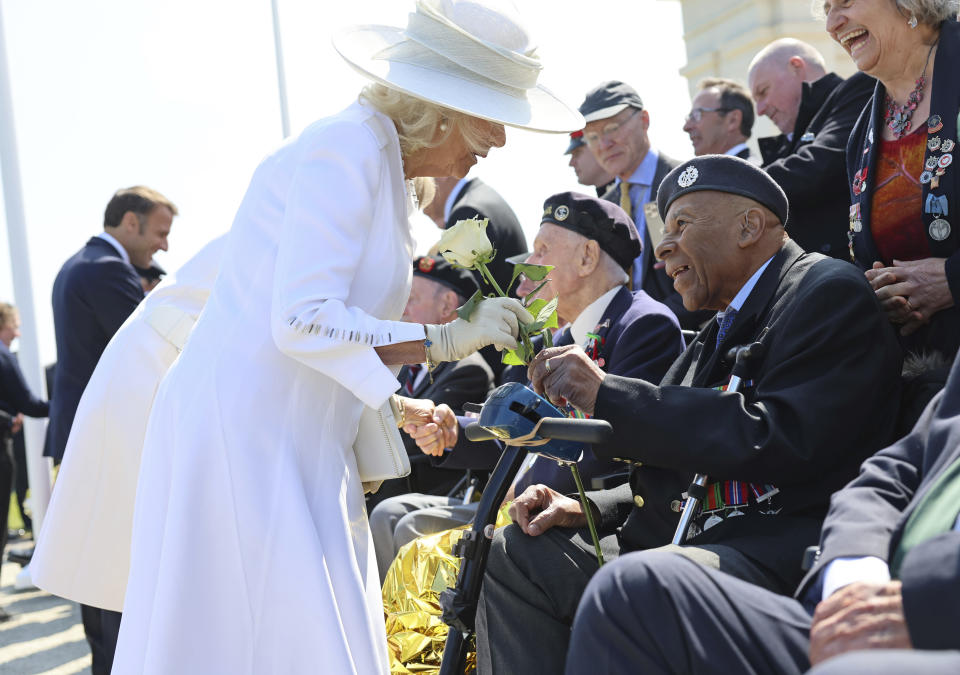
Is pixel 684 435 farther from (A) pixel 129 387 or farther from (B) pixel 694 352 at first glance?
(A) pixel 129 387

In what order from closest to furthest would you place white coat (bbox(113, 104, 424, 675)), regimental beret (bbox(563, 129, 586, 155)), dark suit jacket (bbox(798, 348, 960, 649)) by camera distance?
dark suit jacket (bbox(798, 348, 960, 649)) < white coat (bbox(113, 104, 424, 675)) < regimental beret (bbox(563, 129, 586, 155))

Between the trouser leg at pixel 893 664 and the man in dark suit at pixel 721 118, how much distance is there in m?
4.74

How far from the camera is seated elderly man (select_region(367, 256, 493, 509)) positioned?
16.3 ft

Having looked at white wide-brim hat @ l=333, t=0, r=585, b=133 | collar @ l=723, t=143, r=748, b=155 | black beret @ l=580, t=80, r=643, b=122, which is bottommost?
collar @ l=723, t=143, r=748, b=155

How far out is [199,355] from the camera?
255 centimetres

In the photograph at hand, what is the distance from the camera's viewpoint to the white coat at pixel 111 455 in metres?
3.75

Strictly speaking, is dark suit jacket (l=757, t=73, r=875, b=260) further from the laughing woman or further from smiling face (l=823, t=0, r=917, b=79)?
smiling face (l=823, t=0, r=917, b=79)

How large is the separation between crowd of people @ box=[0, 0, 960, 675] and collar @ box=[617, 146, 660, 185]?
2175mm

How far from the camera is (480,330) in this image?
→ 103 inches

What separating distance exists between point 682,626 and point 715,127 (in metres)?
4.46

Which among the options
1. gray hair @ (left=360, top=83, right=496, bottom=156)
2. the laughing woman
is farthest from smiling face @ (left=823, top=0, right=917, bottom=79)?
gray hair @ (left=360, top=83, right=496, bottom=156)

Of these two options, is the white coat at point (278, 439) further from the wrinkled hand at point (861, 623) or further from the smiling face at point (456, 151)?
the wrinkled hand at point (861, 623)

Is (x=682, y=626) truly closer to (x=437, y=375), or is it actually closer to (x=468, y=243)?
(x=468, y=243)

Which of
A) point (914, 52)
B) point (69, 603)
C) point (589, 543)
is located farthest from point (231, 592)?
point (69, 603)
